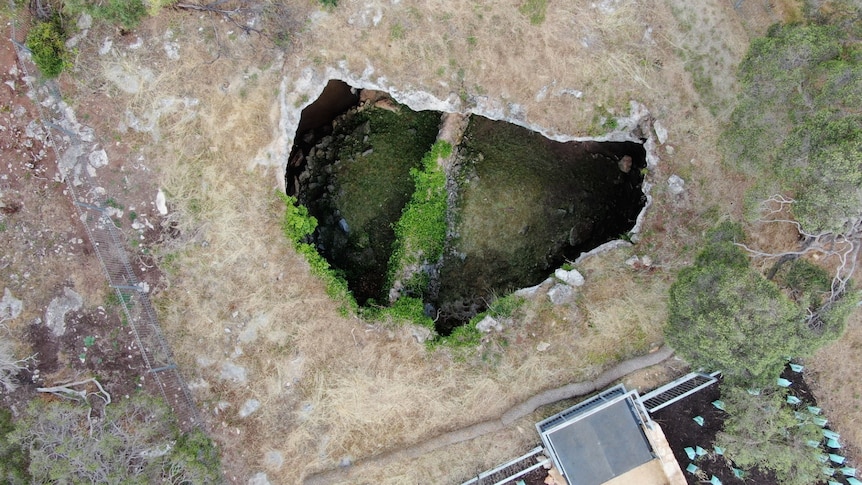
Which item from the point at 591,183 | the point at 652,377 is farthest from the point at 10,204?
the point at 652,377

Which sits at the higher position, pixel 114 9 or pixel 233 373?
pixel 114 9

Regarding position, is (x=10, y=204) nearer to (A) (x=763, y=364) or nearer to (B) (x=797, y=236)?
(A) (x=763, y=364)

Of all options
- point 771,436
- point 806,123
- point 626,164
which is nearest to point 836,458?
point 771,436

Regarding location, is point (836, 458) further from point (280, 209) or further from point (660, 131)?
point (280, 209)

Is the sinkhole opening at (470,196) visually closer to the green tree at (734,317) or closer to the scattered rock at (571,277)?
the scattered rock at (571,277)

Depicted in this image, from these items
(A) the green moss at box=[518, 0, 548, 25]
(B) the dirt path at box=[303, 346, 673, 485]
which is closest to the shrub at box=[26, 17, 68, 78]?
(A) the green moss at box=[518, 0, 548, 25]

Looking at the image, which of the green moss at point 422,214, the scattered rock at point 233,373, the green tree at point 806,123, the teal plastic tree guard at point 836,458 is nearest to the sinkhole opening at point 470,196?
the green moss at point 422,214

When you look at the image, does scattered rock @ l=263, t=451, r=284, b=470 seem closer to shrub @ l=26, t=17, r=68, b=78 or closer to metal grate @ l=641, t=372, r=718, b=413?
metal grate @ l=641, t=372, r=718, b=413
